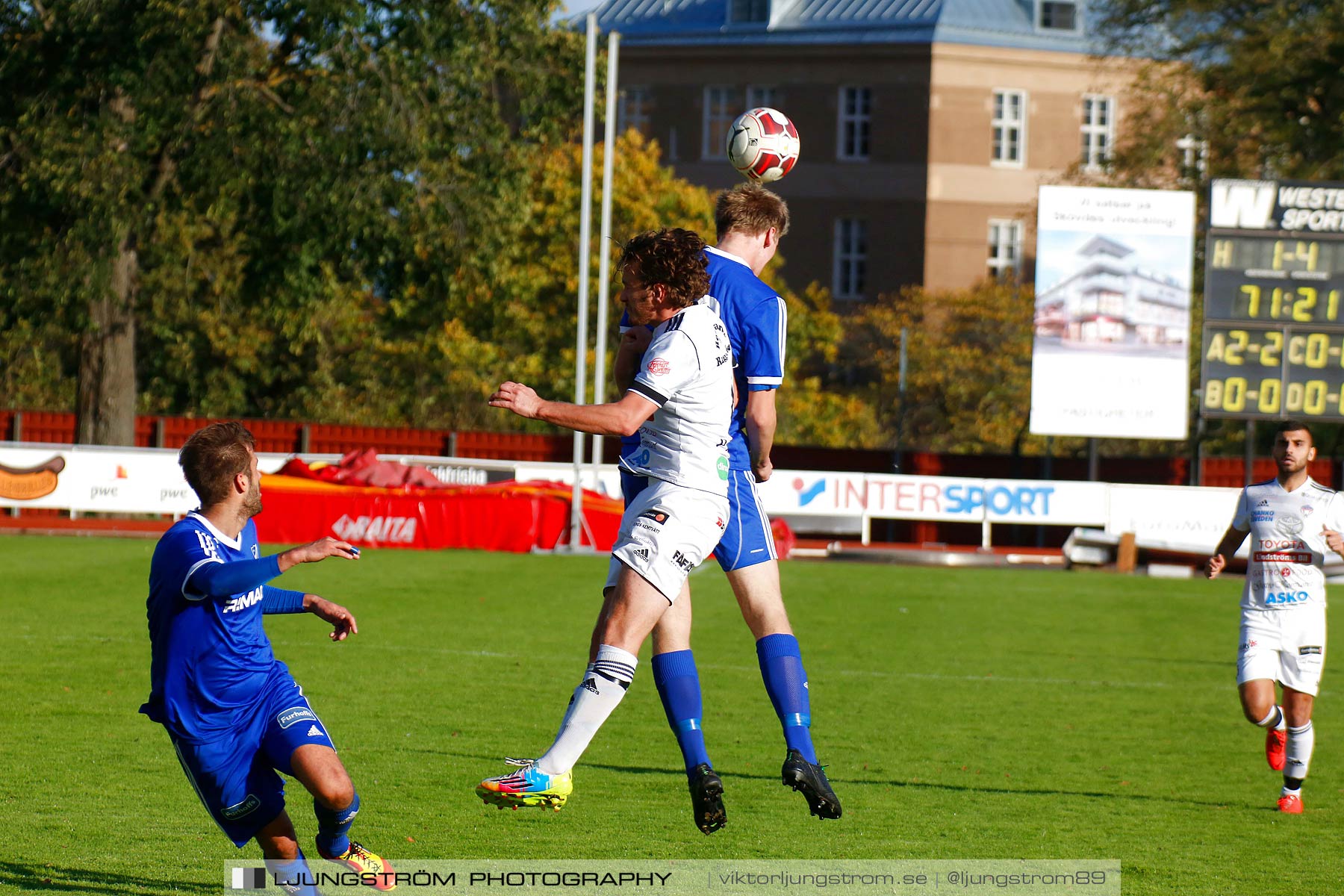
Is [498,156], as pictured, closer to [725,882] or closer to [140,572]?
[140,572]

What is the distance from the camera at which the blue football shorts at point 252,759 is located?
201 inches

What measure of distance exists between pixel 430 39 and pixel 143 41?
5046mm

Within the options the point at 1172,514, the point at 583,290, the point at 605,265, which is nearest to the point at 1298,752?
the point at 605,265

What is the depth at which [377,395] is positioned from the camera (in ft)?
143

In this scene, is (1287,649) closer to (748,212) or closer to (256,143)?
(748,212)

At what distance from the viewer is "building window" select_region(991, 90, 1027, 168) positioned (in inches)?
2461

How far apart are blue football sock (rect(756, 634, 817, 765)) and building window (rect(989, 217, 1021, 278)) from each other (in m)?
57.7

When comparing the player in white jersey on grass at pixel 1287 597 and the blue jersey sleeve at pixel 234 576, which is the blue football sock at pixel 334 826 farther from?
the player in white jersey on grass at pixel 1287 597

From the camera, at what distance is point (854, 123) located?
6266 centimetres

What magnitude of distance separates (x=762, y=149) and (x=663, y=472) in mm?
2062

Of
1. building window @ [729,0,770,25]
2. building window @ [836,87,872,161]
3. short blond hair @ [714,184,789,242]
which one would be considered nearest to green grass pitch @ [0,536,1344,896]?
short blond hair @ [714,184,789,242]

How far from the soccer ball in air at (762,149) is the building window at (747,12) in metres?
59.0

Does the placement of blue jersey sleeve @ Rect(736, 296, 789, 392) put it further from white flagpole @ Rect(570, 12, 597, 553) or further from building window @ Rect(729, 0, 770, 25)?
building window @ Rect(729, 0, 770, 25)

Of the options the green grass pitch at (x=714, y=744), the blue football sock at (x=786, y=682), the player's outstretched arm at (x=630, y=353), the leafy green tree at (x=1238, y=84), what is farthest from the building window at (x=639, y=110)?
the blue football sock at (x=786, y=682)
